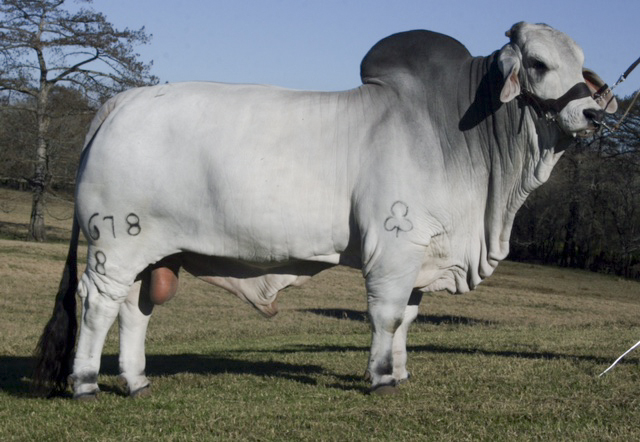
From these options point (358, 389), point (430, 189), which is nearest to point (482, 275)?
point (430, 189)

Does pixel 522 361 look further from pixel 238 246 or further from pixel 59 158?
pixel 59 158

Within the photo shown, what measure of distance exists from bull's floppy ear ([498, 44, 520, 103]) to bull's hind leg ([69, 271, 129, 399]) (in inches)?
131

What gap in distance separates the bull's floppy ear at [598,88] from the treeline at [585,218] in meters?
36.0

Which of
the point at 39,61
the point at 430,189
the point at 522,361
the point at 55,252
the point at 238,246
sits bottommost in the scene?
the point at 55,252

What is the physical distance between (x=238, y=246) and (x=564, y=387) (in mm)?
2860

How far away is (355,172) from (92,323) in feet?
7.96

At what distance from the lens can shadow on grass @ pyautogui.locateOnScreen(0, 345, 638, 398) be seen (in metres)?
7.78

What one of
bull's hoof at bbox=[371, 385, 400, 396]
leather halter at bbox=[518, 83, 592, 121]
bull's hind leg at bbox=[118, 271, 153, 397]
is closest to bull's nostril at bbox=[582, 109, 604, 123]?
leather halter at bbox=[518, 83, 592, 121]

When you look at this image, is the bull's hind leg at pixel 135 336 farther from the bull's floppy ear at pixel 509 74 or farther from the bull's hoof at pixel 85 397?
the bull's floppy ear at pixel 509 74

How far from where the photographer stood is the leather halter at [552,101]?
6.66 meters

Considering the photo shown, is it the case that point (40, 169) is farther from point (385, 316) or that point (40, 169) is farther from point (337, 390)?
point (385, 316)

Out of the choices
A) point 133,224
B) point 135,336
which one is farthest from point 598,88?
point 135,336

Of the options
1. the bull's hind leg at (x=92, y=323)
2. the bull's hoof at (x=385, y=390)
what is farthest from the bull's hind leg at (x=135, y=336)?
the bull's hoof at (x=385, y=390)

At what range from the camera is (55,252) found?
97.0 feet
